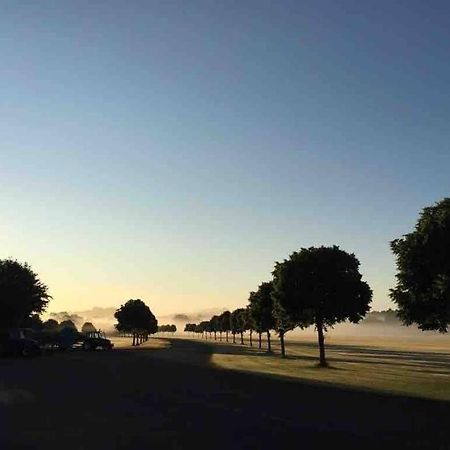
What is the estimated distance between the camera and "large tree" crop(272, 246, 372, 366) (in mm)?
39094

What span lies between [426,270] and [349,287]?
12500 mm

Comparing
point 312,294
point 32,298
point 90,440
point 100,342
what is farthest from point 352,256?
point 32,298

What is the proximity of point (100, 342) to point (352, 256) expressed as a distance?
46.8 meters

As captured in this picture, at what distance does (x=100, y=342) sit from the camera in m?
76.0

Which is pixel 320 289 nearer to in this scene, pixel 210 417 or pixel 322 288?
pixel 322 288

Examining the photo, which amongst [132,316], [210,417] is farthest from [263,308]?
[132,316]

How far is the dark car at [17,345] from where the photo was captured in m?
53.4

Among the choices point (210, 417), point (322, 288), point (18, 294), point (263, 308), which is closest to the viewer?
point (210, 417)

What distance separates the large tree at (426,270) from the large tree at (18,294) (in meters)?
55.4

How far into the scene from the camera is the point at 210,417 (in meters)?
15.5

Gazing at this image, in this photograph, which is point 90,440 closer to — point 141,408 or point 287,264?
point 141,408

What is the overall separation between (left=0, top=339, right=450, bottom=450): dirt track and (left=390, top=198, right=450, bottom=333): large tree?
6.85 meters

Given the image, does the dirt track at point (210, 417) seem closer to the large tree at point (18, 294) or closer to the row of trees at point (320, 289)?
the row of trees at point (320, 289)

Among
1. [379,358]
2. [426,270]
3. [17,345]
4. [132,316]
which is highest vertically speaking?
[132,316]
